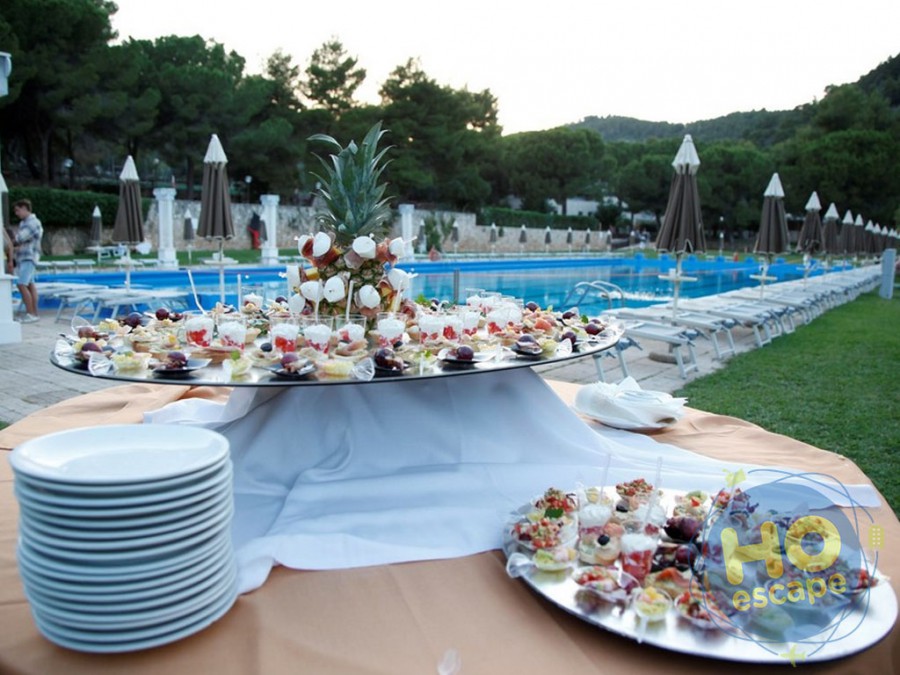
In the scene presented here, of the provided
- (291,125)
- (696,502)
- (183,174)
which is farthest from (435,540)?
(183,174)

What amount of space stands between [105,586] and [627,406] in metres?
3.11

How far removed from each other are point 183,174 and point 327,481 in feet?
131

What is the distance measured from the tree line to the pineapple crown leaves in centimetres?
1758

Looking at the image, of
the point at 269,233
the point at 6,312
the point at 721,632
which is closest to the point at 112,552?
the point at 721,632

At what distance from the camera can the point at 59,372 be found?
6633mm

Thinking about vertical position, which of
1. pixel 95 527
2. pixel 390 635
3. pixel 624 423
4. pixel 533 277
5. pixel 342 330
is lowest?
pixel 390 635

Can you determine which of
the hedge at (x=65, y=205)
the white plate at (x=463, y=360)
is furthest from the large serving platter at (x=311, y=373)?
the hedge at (x=65, y=205)

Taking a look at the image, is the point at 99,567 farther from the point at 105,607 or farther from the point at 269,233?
the point at 269,233

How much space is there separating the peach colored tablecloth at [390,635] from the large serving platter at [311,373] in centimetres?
64

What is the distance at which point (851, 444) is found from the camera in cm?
473

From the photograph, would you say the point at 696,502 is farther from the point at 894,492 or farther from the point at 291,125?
the point at 291,125

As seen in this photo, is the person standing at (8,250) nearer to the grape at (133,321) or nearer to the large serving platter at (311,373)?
the grape at (133,321)

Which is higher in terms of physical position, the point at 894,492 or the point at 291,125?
the point at 291,125

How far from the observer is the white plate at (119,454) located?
5.26 ft
